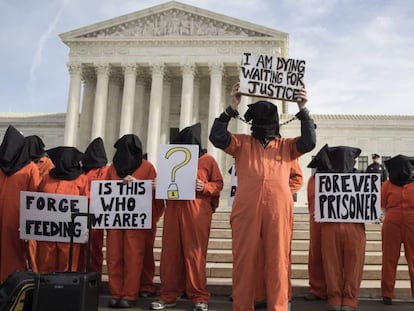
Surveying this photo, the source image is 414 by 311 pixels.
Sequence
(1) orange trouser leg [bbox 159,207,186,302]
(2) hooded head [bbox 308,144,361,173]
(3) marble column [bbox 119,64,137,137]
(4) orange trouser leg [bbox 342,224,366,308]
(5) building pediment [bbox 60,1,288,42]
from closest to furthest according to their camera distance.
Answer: (4) orange trouser leg [bbox 342,224,366,308]
(1) orange trouser leg [bbox 159,207,186,302]
(2) hooded head [bbox 308,144,361,173]
(3) marble column [bbox 119,64,137,137]
(5) building pediment [bbox 60,1,288,42]

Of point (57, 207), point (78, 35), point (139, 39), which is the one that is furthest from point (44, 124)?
point (57, 207)

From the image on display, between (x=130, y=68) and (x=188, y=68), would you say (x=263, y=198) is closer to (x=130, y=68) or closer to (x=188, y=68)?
(x=188, y=68)

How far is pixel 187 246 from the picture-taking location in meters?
6.42

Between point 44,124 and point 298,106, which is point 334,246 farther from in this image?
point 44,124

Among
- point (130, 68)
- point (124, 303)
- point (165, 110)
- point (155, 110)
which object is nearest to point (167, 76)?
point (165, 110)

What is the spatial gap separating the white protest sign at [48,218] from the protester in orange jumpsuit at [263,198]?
2760 millimetres

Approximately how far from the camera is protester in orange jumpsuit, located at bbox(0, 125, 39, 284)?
686 centimetres

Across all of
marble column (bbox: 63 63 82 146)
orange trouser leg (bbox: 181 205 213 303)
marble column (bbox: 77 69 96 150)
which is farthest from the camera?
marble column (bbox: 77 69 96 150)

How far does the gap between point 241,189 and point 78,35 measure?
4539 centimetres

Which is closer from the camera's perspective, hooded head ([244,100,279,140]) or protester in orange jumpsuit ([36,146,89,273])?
hooded head ([244,100,279,140])

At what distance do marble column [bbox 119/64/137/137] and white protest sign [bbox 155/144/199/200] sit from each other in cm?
3788

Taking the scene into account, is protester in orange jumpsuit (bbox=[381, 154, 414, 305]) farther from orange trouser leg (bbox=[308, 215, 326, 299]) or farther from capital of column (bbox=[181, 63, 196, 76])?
capital of column (bbox=[181, 63, 196, 76])

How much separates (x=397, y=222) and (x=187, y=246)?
3123 mm

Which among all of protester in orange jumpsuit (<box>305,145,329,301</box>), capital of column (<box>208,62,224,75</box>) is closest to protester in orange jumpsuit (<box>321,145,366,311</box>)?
protester in orange jumpsuit (<box>305,145,329,301</box>)
